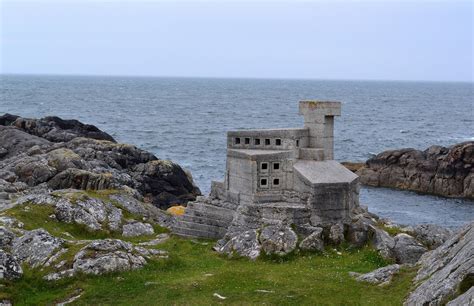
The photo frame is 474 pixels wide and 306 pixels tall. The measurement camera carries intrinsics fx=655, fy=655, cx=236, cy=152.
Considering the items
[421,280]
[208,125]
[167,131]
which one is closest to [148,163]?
[421,280]

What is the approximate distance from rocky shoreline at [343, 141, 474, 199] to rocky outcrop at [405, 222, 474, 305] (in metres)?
49.5

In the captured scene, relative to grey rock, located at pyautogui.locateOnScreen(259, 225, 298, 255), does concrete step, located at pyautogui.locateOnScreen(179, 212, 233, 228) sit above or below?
below

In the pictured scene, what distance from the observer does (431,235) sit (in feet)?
124

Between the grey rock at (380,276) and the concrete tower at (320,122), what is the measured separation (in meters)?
13.2

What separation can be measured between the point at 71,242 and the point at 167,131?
100520 millimetres

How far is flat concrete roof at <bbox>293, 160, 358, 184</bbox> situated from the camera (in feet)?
123

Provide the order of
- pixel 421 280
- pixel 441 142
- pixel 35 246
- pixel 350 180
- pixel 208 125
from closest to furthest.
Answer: pixel 421 280
pixel 35 246
pixel 350 180
pixel 441 142
pixel 208 125

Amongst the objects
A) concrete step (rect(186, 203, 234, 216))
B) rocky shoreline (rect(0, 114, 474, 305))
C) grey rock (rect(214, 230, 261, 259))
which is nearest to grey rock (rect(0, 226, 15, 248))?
rocky shoreline (rect(0, 114, 474, 305))

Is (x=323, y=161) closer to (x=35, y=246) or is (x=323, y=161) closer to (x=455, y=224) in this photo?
(x=35, y=246)

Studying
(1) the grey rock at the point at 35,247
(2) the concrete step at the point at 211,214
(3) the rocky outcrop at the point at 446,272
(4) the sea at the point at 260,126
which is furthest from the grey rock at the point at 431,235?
(4) the sea at the point at 260,126

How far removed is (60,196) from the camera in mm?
38656

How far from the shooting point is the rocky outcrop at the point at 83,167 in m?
52.3

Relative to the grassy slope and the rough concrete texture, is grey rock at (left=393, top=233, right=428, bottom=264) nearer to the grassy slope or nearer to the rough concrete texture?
the grassy slope

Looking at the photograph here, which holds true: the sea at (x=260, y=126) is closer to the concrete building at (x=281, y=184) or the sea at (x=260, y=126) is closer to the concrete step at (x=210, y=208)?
the concrete building at (x=281, y=184)
